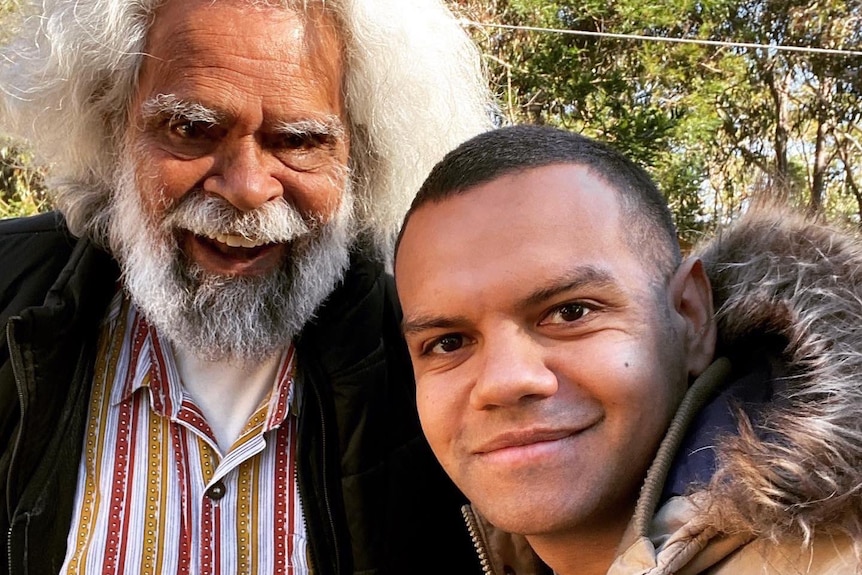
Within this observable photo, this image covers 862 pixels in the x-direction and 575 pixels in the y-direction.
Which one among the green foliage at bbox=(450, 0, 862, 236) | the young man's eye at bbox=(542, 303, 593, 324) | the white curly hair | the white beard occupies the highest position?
the green foliage at bbox=(450, 0, 862, 236)

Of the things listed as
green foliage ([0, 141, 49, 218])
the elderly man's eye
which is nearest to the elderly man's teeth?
the elderly man's eye

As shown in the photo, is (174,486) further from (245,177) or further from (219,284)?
(245,177)

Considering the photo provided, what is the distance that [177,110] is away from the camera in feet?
6.00

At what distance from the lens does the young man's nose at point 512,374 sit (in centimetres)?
119

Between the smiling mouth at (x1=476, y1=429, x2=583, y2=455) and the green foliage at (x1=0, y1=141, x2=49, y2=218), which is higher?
the green foliage at (x1=0, y1=141, x2=49, y2=218)

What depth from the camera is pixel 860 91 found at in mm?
10734

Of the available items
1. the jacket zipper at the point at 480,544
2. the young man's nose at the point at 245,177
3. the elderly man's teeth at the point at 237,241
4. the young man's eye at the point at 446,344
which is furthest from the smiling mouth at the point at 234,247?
the jacket zipper at the point at 480,544

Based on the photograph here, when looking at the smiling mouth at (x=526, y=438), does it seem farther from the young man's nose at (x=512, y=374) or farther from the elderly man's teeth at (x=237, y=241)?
the elderly man's teeth at (x=237, y=241)

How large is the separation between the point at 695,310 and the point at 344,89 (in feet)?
3.76

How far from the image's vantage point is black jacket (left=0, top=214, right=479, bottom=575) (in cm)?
170

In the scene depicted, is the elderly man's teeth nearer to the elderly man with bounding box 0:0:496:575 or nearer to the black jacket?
the elderly man with bounding box 0:0:496:575

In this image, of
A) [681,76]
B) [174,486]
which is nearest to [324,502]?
[174,486]

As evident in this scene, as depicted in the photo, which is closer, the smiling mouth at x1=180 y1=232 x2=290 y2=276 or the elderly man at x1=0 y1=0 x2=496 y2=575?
the elderly man at x1=0 y1=0 x2=496 y2=575

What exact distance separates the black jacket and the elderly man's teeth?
0.90ft
